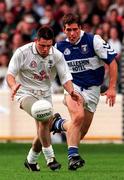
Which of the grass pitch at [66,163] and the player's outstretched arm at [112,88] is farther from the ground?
the player's outstretched arm at [112,88]

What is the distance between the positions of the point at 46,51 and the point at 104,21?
9.62 metres

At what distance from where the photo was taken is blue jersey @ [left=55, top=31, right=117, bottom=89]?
533 inches

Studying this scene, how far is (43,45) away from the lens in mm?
12523

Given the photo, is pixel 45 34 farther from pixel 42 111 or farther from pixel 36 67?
pixel 42 111

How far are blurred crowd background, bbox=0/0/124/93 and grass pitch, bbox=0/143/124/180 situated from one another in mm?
2028

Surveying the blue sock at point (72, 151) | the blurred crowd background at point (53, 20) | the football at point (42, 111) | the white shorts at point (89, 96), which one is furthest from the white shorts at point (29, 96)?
the blurred crowd background at point (53, 20)

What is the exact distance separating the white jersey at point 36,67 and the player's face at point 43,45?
0.36ft

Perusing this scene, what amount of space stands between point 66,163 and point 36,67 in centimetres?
268

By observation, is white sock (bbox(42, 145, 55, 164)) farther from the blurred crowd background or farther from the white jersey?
the blurred crowd background

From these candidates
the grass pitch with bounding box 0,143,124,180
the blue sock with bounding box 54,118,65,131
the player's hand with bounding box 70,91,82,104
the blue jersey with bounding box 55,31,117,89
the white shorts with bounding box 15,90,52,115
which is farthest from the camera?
the blue jersey with bounding box 55,31,117,89

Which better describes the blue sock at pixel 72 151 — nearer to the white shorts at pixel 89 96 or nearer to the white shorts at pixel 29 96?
the white shorts at pixel 29 96

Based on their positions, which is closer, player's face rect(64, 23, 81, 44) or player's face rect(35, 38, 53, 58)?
player's face rect(35, 38, 53, 58)

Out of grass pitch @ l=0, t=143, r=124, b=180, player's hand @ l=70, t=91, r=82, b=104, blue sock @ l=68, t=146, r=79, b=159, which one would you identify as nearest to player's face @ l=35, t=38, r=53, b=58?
player's hand @ l=70, t=91, r=82, b=104

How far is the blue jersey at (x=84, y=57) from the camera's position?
533 inches
